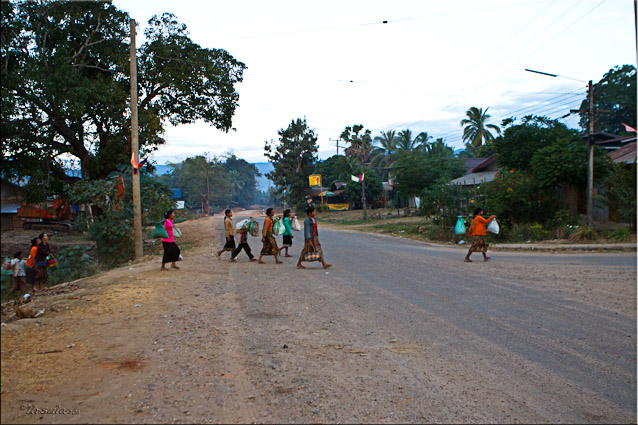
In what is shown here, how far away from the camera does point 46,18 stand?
2008 centimetres

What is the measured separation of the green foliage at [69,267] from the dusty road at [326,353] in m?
6.95

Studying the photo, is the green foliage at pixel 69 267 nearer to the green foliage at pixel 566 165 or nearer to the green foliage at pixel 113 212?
the green foliage at pixel 113 212

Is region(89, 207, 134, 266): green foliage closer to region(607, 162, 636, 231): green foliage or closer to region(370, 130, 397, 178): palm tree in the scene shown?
region(607, 162, 636, 231): green foliage

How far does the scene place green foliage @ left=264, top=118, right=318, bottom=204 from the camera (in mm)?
69938

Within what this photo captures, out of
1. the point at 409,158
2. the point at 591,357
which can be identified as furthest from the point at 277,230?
the point at 409,158

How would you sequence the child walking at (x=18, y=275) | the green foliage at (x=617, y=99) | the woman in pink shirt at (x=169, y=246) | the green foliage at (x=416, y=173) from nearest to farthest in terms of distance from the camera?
the woman in pink shirt at (x=169, y=246), the child walking at (x=18, y=275), the green foliage at (x=416, y=173), the green foliage at (x=617, y=99)

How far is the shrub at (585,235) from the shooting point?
19781 mm

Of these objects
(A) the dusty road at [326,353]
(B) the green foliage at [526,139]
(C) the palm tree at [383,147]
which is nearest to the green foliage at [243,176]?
(C) the palm tree at [383,147]

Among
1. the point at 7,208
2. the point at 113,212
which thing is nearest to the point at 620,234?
the point at 113,212

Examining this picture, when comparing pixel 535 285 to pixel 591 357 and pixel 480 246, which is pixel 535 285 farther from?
pixel 591 357

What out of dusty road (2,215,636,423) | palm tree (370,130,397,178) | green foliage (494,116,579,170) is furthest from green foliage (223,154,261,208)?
dusty road (2,215,636,423)

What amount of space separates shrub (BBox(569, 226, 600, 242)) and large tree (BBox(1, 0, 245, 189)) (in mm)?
16780

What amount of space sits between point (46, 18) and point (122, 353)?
19.0 meters

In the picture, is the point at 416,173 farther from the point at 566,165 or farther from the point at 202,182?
the point at 202,182
